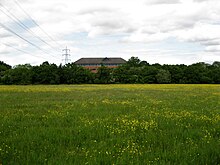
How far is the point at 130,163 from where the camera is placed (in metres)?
6.59

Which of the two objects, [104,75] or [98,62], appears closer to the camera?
[104,75]

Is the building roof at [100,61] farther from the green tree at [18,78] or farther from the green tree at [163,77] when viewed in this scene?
the green tree at [18,78]

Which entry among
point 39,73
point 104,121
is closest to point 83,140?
point 104,121

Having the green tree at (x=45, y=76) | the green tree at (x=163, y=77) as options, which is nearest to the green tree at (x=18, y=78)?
the green tree at (x=45, y=76)

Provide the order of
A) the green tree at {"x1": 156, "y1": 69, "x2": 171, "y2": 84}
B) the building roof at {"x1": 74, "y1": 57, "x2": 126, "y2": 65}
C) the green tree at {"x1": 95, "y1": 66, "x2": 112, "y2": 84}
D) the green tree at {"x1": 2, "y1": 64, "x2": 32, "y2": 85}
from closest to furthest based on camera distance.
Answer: the green tree at {"x1": 2, "y1": 64, "x2": 32, "y2": 85}
the green tree at {"x1": 156, "y1": 69, "x2": 171, "y2": 84}
the green tree at {"x1": 95, "y1": 66, "x2": 112, "y2": 84}
the building roof at {"x1": 74, "y1": 57, "x2": 126, "y2": 65}

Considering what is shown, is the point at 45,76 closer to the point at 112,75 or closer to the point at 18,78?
the point at 18,78

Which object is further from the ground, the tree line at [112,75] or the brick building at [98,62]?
the brick building at [98,62]

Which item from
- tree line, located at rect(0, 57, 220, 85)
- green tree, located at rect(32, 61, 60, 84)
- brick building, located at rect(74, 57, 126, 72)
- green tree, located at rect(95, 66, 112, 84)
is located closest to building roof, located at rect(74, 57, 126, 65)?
brick building, located at rect(74, 57, 126, 72)

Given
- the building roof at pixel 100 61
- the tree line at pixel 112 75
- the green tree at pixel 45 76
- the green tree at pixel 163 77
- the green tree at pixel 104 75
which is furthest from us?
the building roof at pixel 100 61

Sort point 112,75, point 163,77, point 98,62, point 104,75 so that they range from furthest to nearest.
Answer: point 98,62 → point 112,75 → point 104,75 → point 163,77

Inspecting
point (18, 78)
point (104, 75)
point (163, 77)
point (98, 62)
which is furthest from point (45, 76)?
point (98, 62)

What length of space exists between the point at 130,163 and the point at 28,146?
3.23 metres

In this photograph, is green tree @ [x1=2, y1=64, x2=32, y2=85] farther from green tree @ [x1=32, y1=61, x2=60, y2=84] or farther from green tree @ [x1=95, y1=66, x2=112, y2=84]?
green tree @ [x1=95, y1=66, x2=112, y2=84]

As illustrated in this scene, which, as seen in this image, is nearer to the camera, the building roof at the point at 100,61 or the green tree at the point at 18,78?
the green tree at the point at 18,78
